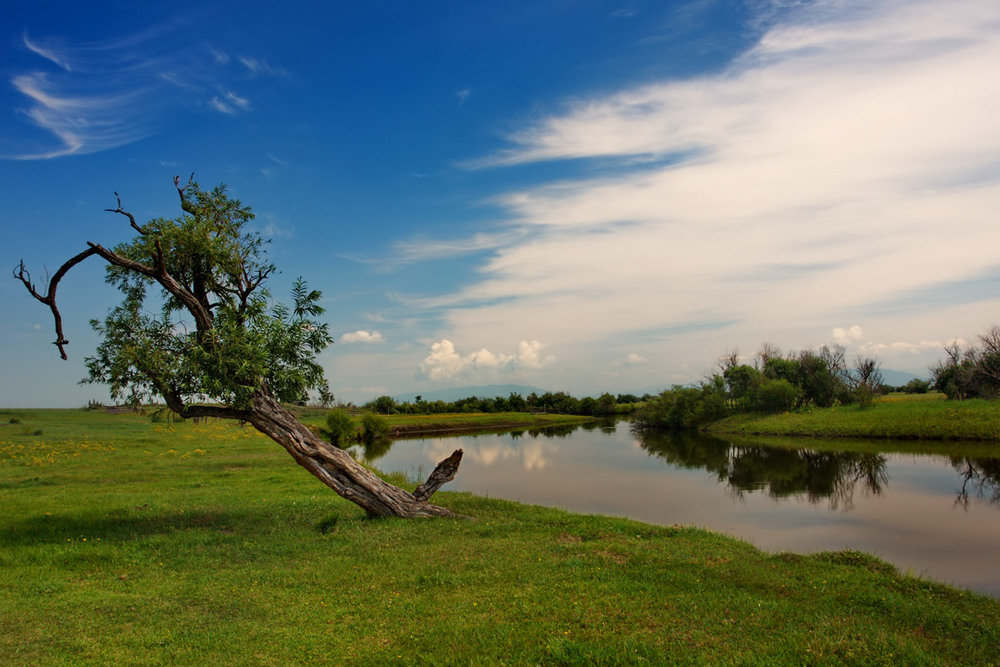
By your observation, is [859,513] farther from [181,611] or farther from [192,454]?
[192,454]

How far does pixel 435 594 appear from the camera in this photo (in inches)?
384

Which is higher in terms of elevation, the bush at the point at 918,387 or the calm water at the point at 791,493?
the bush at the point at 918,387

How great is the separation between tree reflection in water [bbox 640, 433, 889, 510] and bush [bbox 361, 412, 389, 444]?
3184cm

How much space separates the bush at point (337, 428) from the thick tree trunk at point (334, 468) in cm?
4096

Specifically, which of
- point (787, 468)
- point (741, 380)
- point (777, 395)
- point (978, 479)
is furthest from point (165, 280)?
point (741, 380)

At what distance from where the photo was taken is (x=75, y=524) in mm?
14656

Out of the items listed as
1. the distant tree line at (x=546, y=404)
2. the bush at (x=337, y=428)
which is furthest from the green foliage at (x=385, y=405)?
the bush at (x=337, y=428)

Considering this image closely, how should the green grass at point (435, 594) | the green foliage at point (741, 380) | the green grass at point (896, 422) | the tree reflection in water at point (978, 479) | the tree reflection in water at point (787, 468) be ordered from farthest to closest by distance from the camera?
the green foliage at point (741, 380) → the green grass at point (896, 422) → the tree reflection in water at point (787, 468) → the tree reflection in water at point (978, 479) → the green grass at point (435, 594)

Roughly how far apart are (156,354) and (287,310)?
3621 mm

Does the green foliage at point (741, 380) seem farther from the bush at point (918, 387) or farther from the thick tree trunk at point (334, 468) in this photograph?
the thick tree trunk at point (334, 468)

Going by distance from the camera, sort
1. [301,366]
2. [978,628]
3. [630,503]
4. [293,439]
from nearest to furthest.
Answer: [978,628] < [293,439] < [301,366] < [630,503]

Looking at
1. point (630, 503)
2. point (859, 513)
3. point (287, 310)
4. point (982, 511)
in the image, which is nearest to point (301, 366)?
point (287, 310)

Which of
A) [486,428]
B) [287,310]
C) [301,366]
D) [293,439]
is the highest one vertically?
[287,310]

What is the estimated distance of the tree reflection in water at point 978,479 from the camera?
76.5 feet
